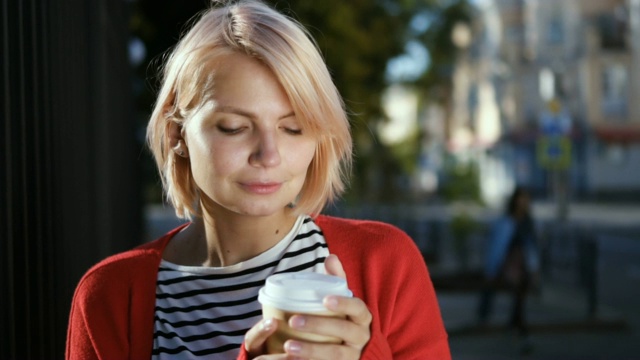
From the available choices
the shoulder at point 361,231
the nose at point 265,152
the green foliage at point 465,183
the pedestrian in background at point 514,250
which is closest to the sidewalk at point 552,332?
the pedestrian in background at point 514,250

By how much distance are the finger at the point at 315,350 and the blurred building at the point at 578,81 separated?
40.2m

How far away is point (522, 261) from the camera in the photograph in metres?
10.5

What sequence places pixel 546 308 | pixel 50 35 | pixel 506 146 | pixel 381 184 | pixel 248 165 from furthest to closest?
pixel 506 146 < pixel 381 184 < pixel 546 308 < pixel 50 35 < pixel 248 165

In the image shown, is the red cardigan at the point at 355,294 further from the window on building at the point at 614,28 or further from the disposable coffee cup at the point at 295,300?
the window on building at the point at 614,28

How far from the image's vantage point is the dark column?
225cm

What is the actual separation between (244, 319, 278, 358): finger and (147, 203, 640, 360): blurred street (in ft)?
14.5

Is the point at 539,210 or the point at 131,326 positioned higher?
the point at 131,326

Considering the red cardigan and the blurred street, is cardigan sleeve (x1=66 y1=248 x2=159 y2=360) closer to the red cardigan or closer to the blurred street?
the red cardigan

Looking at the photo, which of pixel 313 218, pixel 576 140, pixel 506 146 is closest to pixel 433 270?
pixel 313 218

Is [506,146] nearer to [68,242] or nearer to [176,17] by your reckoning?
[176,17]

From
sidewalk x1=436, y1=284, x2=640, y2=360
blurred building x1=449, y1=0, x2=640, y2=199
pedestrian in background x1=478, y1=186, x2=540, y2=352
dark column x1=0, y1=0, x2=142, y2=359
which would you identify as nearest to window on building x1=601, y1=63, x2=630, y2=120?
blurred building x1=449, y1=0, x2=640, y2=199

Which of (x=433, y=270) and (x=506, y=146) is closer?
(x=433, y=270)

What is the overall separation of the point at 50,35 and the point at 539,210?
39512mm

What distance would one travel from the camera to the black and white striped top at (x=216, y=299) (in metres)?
1.65
